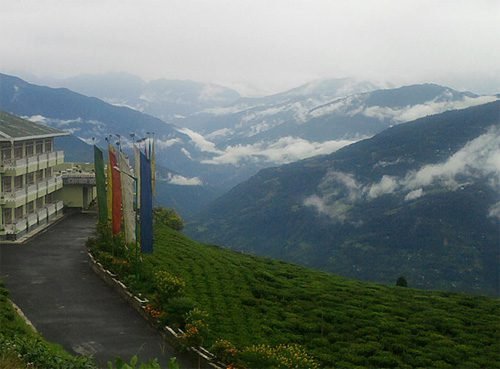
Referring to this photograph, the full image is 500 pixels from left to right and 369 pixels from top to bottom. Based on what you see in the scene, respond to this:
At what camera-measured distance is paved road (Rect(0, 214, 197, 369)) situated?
25.7 meters

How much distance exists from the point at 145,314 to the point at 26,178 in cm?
3091

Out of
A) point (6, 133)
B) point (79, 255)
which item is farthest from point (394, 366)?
point (6, 133)

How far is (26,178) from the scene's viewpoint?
55.6 metres

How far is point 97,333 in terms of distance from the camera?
89.1ft

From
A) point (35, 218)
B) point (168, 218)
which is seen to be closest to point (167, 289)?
point (35, 218)

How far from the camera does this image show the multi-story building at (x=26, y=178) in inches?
1954

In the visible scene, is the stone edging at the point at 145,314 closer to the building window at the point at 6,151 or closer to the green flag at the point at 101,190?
the green flag at the point at 101,190

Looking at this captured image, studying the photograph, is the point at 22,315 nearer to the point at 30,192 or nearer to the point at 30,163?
the point at 30,192

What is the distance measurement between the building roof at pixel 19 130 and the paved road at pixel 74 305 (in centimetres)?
926

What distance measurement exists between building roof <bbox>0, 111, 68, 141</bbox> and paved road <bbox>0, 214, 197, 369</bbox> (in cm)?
926

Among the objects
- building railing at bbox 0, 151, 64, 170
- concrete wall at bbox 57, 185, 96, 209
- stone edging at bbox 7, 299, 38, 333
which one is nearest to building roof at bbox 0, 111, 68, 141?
building railing at bbox 0, 151, 64, 170

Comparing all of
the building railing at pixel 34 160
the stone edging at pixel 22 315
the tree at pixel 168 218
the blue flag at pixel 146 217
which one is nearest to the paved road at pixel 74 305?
the stone edging at pixel 22 315

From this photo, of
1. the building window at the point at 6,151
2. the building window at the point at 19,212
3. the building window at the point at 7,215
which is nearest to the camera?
the building window at the point at 7,215

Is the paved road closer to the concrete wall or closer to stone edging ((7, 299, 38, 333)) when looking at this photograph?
stone edging ((7, 299, 38, 333))
